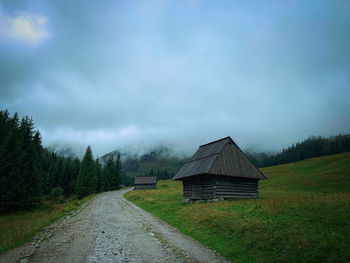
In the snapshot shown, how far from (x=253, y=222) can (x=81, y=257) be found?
26.4ft

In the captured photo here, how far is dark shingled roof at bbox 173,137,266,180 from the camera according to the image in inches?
946

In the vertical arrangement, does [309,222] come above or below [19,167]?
below

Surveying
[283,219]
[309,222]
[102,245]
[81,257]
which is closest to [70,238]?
[102,245]

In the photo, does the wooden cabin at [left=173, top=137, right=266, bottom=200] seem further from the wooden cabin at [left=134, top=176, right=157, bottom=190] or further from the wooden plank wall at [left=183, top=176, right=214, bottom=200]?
the wooden cabin at [left=134, top=176, right=157, bottom=190]

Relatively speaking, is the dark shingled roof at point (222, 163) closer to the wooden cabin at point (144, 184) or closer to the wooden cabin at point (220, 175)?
the wooden cabin at point (220, 175)

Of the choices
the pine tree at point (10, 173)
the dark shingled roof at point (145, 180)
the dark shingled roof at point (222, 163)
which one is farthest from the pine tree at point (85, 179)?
the dark shingled roof at point (222, 163)

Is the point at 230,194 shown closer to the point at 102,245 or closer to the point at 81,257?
the point at 102,245

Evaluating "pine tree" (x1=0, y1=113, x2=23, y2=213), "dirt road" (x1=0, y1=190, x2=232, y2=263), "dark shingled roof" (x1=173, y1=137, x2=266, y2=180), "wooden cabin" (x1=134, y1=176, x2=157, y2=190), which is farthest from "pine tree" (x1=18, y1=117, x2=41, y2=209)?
"wooden cabin" (x1=134, y1=176, x2=157, y2=190)

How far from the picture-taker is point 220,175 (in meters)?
23.8

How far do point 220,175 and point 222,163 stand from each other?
5.41 feet

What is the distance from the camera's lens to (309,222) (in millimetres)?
9797

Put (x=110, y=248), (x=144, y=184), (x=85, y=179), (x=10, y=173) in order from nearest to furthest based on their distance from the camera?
(x=110, y=248), (x=10, y=173), (x=85, y=179), (x=144, y=184)

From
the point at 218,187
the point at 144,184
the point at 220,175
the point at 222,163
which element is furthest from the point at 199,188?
the point at 144,184

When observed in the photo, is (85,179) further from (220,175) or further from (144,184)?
(220,175)
